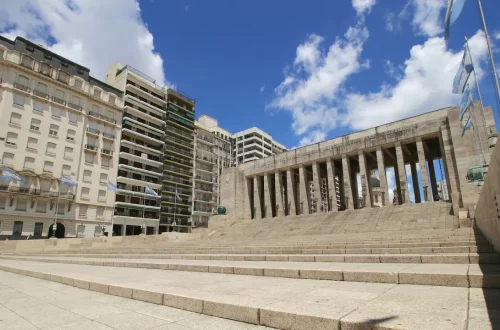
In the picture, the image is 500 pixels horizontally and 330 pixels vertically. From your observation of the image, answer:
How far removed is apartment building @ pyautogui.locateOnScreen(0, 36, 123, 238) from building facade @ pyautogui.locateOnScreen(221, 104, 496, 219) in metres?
21.7

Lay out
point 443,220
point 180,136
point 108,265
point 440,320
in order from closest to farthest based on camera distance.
Answer: 1. point 440,320
2. point 108,265
3. point 443,220
4. point 180,136

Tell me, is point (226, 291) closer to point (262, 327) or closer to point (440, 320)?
point (262, 327)

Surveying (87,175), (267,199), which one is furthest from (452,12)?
(87,175)

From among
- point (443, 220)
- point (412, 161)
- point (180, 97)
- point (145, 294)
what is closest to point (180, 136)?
point (180, 97)

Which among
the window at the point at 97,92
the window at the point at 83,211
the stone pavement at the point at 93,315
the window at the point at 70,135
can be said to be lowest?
the stone pavement at the point at 93,315

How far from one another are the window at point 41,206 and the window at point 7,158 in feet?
19.2

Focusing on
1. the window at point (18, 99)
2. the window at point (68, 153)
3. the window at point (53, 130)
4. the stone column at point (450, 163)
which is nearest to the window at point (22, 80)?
the window at point (18, 99)

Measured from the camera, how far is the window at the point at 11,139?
37.1 metres

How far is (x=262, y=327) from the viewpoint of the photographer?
3.22 meters

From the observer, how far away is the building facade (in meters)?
23.3

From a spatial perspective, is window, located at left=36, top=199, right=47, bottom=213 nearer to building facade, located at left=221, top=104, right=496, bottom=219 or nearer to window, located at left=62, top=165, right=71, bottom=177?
window, located at left=62, top=165, right=71, bottom=177

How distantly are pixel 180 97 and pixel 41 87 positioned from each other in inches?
1103

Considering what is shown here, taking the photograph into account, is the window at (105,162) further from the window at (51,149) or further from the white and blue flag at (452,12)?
the white and blue flag at (452,12)

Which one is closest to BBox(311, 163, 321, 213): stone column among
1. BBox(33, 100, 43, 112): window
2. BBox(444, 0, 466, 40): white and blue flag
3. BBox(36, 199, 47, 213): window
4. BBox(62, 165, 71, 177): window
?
BBox(444, 0, 466, 40): white and blue flag
